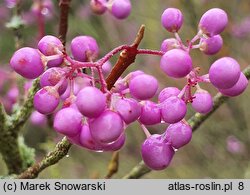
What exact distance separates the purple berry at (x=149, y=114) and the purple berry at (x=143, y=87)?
43 mm

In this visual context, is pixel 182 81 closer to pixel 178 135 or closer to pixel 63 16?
pixel 63 16

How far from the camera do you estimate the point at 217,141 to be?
2936 mm

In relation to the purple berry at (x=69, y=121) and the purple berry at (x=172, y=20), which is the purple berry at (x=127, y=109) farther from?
the purple berry at (x=172, y=20)

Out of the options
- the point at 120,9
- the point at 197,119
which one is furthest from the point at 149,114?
the point at 197,119

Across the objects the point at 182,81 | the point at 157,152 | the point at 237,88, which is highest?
the point at 237,88

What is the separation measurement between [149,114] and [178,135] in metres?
0.07

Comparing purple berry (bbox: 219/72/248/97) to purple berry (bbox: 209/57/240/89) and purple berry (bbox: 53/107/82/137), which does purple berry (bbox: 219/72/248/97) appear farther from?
purple berry (bbox: 53/107/82/137)

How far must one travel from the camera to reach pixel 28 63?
0.79 m

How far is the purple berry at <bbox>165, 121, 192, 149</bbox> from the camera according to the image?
2.75ft

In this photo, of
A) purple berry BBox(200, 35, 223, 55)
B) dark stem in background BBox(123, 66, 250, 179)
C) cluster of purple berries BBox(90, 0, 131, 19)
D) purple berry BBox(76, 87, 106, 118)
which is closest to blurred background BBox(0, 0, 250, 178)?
dark stem in background BBox(123, 66, 250, 179)

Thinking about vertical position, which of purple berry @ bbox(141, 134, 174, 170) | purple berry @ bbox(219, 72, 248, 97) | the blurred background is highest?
purple berry @ bbox(219, 72, 248, 97)

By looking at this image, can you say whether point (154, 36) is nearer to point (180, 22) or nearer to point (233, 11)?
point (233, 11)
